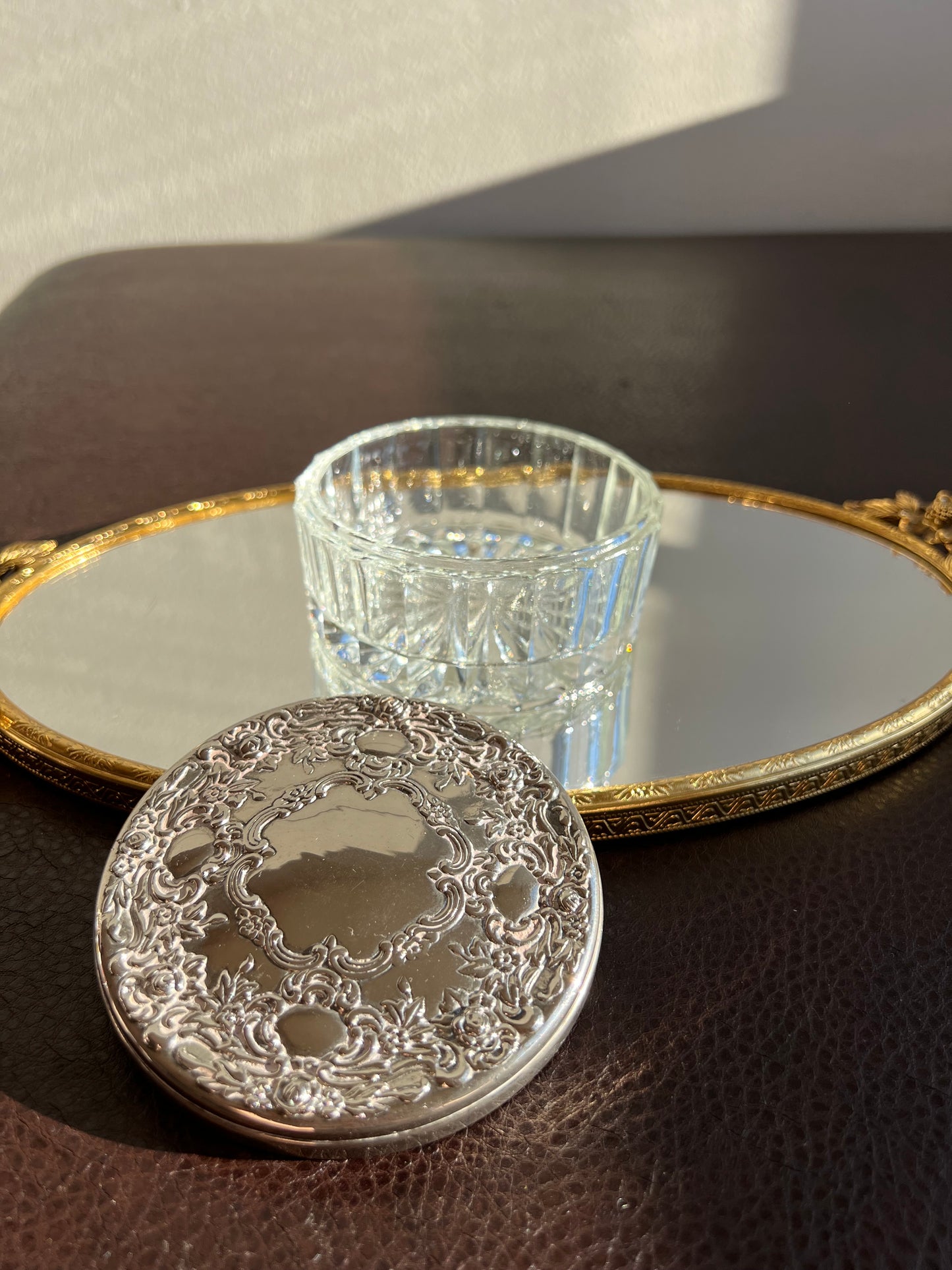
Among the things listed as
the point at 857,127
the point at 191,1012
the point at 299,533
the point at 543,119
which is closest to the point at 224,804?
the point at 191,1012

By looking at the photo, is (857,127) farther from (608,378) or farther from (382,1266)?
(382,1266)

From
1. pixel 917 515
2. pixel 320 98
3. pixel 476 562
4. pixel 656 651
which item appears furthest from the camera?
pixel 320 98

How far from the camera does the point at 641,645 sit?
0.70m

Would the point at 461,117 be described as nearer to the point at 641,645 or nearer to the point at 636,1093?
the point at 641,645

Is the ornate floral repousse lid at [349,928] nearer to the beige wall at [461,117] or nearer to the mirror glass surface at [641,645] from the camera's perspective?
the mirror glass surface at [641,645]

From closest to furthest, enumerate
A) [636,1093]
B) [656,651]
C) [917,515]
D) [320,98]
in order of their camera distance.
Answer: [636,1093] < [656,651] < [917,515] < [320,98]

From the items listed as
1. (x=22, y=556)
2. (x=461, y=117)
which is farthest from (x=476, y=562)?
(x=461, y=117)

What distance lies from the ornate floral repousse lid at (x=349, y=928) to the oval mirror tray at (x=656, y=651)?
2.9 inches

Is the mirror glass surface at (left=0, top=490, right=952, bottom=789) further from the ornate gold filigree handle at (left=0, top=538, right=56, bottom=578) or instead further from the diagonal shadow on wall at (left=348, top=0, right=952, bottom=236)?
the diagonal shadow on wall at (left=348, top=0, right=952, bottom=236)

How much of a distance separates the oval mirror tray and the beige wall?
1.03 m

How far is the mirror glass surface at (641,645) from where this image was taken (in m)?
0.60

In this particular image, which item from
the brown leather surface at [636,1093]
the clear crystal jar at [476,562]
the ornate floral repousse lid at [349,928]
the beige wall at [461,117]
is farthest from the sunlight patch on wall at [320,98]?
the ornate floral repousse lid at [349,928]

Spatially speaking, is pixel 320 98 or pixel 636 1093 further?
pixel 320 98

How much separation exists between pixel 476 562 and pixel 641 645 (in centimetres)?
18
